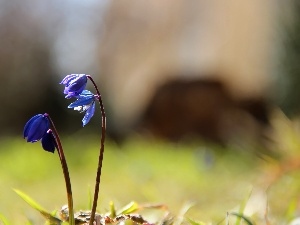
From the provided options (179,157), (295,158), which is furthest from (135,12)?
(295,158)

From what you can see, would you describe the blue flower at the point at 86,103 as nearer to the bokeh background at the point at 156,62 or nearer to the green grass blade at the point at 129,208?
the green grass blade at the point at 129,208

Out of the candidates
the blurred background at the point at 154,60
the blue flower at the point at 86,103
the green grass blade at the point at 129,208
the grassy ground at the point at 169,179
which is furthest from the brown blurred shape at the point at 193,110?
the blue flower at the point at 86,103

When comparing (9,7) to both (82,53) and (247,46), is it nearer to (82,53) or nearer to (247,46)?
(82,53)

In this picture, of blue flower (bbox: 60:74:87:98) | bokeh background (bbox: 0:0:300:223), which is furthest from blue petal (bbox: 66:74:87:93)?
bokeh background (bbox: 0:0:300:223)

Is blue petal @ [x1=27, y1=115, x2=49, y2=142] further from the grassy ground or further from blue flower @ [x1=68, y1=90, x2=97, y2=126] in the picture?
the grassy ground

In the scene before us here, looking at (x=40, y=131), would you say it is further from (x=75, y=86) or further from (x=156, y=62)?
(x=156, y=62)
